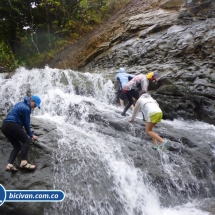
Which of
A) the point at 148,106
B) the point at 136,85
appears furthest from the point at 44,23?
the point at 148,106

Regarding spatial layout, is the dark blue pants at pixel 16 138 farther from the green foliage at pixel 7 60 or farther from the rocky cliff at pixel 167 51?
the green foliage at pixel 7 60

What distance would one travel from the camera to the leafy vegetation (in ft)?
66.3

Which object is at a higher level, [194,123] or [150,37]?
[150,37]

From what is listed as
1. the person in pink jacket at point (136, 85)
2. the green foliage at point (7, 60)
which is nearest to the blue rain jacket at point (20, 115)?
the person in pink jacket at point (136, 85)

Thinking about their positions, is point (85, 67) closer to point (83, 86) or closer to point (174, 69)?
point (83, 86)

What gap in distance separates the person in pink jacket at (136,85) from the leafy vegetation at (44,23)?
12.6 meters

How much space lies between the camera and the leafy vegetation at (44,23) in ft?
66.3

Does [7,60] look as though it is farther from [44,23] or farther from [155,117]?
[155,117]

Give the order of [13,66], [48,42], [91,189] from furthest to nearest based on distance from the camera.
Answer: [48,42]
[13,66]
[91,189]

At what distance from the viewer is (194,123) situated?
9711 mm

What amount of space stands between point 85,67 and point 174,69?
607cm

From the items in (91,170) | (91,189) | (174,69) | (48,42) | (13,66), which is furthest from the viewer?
(48,42)

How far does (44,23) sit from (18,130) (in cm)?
1854

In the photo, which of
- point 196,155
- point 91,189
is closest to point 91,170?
point 91,189
